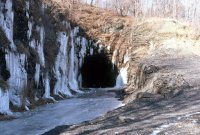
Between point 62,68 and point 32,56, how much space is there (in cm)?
1395

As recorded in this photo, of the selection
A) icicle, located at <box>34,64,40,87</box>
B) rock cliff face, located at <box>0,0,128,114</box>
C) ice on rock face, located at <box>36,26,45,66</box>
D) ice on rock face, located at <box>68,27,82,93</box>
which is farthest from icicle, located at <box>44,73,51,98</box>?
ice on rock face, located at <box>68,27,82,93</box>

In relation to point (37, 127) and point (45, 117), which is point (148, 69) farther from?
point (37, 127)

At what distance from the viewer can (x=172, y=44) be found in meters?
64.9

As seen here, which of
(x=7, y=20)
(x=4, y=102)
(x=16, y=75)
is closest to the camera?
(x=4, y=102)

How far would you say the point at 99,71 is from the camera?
255 ft

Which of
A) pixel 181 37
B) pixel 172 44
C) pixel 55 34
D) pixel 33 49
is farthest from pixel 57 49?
pixel 181 37

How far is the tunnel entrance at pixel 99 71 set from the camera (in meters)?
74.4

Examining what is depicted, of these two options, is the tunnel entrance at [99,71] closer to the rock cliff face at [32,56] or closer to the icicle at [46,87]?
the rock cliff face at [32,56]

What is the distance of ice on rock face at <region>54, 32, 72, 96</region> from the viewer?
51.3 meters

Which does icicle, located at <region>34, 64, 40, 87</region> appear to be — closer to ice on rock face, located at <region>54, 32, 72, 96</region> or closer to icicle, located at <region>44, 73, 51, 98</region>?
icicle, located at <region>44, 73, 51, 98</region>

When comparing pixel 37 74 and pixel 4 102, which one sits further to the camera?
pixel 37 74

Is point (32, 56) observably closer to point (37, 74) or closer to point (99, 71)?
point (37, 74)

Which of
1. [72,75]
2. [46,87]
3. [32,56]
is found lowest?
[46,87]

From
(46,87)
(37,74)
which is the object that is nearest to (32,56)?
(37,74)
